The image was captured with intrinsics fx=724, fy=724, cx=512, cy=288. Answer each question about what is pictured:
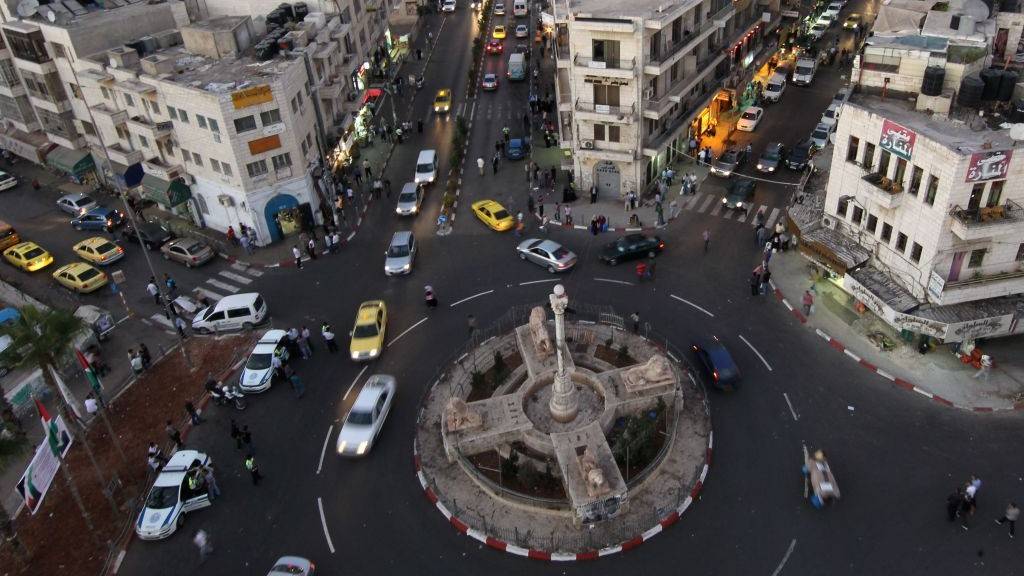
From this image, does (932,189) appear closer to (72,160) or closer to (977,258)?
(977,258)

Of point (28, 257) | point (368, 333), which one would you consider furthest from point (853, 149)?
point (28, 257)

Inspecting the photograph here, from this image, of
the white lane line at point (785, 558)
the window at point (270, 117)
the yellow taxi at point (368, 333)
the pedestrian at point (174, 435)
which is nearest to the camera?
the white lane line at point (785, 558)

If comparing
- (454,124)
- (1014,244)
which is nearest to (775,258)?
(1014,244)

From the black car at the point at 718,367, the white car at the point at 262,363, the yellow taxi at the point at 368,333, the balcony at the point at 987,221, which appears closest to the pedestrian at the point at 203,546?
the white car at the point at 262,363

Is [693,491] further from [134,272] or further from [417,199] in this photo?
[134,272]

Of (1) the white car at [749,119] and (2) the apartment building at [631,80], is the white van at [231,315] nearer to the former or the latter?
(2) the apartment building at [631,80]
